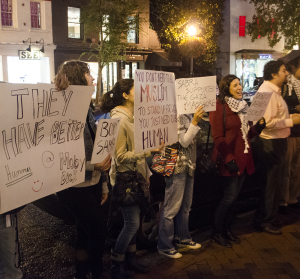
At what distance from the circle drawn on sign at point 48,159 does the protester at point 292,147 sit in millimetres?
3746

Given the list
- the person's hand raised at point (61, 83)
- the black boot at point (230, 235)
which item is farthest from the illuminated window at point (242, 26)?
the person's hand raised at point (61, 83)

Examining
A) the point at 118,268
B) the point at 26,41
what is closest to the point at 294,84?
the point at 118,268

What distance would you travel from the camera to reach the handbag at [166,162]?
355cm

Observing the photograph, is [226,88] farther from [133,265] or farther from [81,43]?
[81,43]

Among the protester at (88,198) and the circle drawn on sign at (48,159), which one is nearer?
the circle drawn on sign at (48,159)

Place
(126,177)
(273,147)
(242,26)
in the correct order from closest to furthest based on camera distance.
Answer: (126,177) < (273,147) < (242,26)

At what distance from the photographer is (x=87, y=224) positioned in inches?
111

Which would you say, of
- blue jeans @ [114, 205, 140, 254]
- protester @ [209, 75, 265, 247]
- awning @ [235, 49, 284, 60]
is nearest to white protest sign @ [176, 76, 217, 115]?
protester @ [209, 75, 265, 247]

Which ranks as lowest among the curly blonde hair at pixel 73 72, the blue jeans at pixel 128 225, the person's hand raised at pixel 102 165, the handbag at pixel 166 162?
the blue jeans at pixel 128 225

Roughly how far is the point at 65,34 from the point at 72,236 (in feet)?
66.0

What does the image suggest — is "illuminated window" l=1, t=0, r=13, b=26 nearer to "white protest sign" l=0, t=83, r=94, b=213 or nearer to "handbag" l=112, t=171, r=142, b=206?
"handbag" l=112, t=171, r=142, b=206

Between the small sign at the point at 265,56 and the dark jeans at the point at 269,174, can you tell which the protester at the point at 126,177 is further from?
the small sign at the point at 265,56

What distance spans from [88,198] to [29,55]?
64.1 feet

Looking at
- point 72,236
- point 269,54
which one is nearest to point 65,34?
point 269,54
